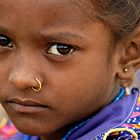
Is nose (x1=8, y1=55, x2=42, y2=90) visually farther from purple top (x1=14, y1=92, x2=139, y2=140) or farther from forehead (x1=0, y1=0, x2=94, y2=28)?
purple top (x1=14, y1=92, x2=139, y2=140)

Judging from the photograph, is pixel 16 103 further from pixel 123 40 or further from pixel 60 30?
pixel 123 40

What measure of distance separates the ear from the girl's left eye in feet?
0.72

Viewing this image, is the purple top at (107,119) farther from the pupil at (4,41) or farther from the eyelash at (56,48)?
the pupil at (4,41)

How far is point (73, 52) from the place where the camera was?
1481 mm

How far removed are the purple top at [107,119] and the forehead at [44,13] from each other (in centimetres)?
37

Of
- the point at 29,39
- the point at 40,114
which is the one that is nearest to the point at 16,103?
the point at 40,114

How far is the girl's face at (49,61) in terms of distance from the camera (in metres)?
1.42

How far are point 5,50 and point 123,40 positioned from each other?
41 cm

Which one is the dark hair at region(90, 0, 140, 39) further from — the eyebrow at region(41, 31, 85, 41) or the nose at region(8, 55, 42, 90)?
the nose at region(8, 55, 42, 90)

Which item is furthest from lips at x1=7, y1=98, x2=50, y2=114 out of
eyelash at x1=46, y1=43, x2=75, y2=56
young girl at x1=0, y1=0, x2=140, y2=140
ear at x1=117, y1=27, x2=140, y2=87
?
ear at x1=117, y1=27, x2=140, y2=87

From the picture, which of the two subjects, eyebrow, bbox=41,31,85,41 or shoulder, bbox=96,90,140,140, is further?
shoulder, bbox=96,90,140,140

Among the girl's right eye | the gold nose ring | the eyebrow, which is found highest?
the girl's right eye

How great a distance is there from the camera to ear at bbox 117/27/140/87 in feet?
5.33

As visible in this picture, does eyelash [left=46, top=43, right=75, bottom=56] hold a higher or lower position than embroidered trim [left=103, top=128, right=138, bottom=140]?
higher
